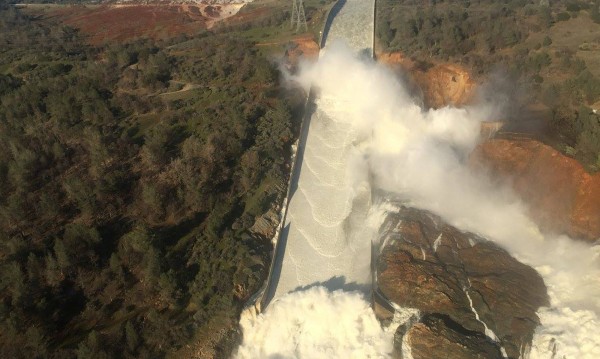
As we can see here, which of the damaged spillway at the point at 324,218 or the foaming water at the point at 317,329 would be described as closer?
the foaming water at the point at 317,329

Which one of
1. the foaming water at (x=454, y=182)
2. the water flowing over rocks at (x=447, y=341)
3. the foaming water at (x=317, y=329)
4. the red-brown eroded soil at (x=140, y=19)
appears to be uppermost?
the red-brown eroded soil at (x=140, y=19)

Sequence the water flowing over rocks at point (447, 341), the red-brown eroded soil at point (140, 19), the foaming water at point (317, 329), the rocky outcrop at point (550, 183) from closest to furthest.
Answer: the water flowing over rocks at point (447, 341), the foaming water at point (317, 329), the rocky outcrop at point (550, 183), the red-brown eroded soil at point (140, 19)

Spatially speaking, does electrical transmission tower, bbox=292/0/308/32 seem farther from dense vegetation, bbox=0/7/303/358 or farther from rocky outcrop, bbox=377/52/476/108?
rocky outcrop, bbox=377/52/476/108

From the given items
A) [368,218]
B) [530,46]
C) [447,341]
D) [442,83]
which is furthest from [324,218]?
[530,46]

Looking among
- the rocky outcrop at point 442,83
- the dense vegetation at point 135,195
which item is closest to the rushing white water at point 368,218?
the rocky outcrop at point 442,83

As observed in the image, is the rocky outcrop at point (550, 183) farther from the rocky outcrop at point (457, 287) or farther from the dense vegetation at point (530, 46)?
the rocky outcrop at point (457, 287)

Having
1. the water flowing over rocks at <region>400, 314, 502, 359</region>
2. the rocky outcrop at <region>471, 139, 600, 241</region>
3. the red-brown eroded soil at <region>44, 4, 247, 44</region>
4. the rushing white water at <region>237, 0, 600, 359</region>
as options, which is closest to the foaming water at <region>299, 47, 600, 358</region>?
the rushing white water at <region>237, 0, 600, 359</region>
